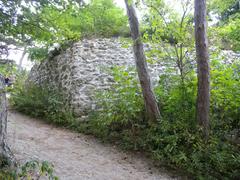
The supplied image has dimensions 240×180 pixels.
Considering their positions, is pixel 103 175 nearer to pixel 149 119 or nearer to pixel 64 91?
pixel 149 119

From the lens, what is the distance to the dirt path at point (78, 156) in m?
2.89

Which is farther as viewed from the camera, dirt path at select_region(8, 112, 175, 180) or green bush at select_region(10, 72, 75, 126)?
green bush at select_region(10, 72, 75, 126)

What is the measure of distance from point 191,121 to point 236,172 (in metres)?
1.00

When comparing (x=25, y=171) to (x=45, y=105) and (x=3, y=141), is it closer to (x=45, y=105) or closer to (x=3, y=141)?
(x=3, y=141)

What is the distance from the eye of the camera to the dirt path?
2.89 meters

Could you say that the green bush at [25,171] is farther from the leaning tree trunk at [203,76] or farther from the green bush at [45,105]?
the green bush at [45,105]

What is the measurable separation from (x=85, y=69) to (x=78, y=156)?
2.90m

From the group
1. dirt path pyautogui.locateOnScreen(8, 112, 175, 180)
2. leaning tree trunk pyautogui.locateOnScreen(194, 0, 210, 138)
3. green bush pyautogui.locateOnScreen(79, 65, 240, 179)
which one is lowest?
dirt path pyautogui.locateOnScreen(8, 112, 175, 180)

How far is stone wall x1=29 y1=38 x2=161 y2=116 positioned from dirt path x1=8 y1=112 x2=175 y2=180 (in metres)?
1.16

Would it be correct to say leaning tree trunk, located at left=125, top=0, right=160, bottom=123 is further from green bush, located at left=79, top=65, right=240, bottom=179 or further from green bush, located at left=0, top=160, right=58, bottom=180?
green bush, located at left=0, top=160, right=58, bottom=180

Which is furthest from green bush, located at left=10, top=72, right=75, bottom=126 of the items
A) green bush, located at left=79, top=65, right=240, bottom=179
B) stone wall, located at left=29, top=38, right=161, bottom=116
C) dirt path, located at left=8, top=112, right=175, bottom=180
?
green bush, located at left=79, top=65, right=240, bottom=179

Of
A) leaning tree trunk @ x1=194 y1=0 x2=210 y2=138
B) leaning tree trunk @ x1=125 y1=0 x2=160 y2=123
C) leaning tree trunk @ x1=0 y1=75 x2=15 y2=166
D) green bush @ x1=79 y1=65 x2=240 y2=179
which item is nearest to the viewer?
leaning tree trunk @ x1=0 y1=75 x2=15 y2=166

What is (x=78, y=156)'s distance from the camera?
3.48 metres

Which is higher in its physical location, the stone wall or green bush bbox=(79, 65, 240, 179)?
the stone wall
